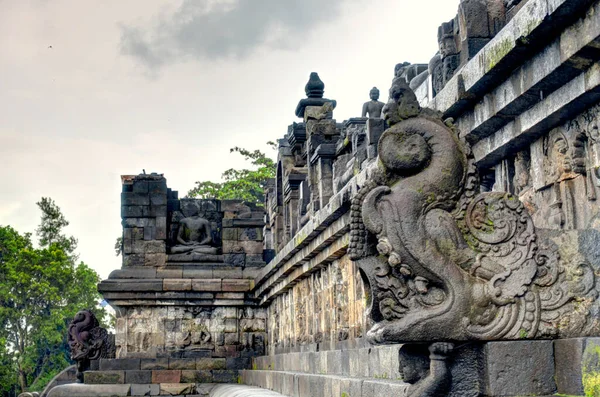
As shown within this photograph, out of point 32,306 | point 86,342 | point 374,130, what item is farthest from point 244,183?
point 374,130

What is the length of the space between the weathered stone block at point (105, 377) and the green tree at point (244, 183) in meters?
24.5

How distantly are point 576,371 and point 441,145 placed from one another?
1.20m

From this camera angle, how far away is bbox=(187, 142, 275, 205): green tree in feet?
146

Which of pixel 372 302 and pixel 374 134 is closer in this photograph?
pixel 372 302

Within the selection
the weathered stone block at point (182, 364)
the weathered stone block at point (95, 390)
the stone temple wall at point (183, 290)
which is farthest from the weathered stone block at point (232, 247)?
the weathered stone block at point (95, 390)

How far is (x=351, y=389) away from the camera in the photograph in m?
6.38

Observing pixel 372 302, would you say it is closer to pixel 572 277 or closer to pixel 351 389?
pixel 572 277

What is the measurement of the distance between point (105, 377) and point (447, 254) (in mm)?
15905

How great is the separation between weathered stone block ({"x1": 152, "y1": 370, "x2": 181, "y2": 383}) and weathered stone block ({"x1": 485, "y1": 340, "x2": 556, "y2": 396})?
50.6ft

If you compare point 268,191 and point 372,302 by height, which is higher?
point 268,191

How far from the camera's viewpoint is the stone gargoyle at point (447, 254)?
13.8 ft

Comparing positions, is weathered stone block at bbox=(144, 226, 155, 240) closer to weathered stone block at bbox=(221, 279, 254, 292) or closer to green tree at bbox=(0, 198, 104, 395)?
weathered stone block at bbox=(221, 279, 254, 292)

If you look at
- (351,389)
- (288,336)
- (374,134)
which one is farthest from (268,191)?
(351,389)

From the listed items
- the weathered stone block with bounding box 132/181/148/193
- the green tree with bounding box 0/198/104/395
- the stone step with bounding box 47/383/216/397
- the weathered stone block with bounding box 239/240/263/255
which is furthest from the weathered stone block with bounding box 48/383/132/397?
the green tree with bounding box 0/198/104/395
